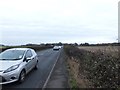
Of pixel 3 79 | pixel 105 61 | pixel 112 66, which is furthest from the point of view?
pixel 105 61

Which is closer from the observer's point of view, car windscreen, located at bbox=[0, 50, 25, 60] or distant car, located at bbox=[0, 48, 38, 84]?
distant car, located at bbox=[0, 48, 38, 84]

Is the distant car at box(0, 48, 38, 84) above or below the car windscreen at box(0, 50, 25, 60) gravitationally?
below

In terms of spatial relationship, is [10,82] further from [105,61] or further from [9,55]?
[105,61]

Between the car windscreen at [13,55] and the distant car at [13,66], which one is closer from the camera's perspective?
the distant car at [13,66]

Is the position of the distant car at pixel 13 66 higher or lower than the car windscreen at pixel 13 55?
lower

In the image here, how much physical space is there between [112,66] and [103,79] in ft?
4.86

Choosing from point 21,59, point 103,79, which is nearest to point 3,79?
point 21,59

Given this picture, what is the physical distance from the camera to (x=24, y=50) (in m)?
13.3

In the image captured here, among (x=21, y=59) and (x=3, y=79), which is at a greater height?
(x=21, y=59)

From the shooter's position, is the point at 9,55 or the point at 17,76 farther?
the point at 9,55

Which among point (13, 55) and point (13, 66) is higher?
point (13, 55)

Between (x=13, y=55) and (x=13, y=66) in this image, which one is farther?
(x=13, y=55)

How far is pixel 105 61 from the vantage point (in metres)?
14.4

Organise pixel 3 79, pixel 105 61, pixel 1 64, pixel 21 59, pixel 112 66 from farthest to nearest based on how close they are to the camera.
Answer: pixel 105 61, pixel 112 66, pixel 21 59, pixel 1 64, pixel 3 79
